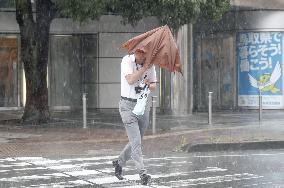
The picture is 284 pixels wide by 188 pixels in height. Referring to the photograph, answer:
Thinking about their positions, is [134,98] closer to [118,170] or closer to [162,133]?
[118,170]

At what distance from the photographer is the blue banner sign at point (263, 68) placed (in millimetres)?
26656

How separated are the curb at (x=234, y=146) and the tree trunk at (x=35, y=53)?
7.24m

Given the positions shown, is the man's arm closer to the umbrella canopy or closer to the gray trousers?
the umbrella canopy

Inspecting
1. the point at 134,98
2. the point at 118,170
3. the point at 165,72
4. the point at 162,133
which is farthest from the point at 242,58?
the point at 134,98

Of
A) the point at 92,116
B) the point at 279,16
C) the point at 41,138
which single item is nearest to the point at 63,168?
the point at 41,138

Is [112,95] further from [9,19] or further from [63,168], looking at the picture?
[63,168]

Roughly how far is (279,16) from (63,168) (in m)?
17.3

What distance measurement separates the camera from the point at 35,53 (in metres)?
19.9

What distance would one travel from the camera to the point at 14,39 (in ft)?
85.3

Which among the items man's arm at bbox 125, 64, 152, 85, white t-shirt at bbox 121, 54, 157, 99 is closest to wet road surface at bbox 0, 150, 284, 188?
white t-shirt at bbox 121, 54, 157, 99

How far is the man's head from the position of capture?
9.07m

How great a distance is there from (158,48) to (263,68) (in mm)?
18251

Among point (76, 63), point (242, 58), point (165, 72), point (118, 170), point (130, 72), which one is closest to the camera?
point (130, 72)

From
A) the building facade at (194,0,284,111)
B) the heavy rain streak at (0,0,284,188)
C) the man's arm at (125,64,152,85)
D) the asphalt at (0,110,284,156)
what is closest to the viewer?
the man's arm at (125,64,152,85)
